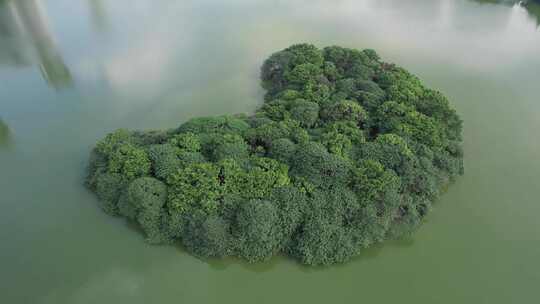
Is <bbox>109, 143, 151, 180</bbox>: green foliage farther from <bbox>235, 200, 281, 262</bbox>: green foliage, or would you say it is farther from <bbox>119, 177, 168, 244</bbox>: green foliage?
<bbox>235, 200, 281, 262</bbox>: green foliage

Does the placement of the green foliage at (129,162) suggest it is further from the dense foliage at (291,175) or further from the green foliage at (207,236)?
the green foliage at (207,236)

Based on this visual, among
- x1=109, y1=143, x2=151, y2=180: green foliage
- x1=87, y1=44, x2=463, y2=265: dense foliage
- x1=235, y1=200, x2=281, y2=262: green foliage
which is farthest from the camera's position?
x1=109, y1=143, x2=151, y2=180: green foliage

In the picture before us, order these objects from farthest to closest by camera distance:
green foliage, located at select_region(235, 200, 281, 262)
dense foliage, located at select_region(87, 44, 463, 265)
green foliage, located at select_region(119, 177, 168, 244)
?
green foliage, located at select_region(119, 177, 168, 244) < dense foliage, located at select_region(87, 44, 463, 265) < green foliage, located at select_region(235, 200, 281, 262)

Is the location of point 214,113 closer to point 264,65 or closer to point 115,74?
point 264,65

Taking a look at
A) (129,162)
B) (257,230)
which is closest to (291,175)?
(257,230)

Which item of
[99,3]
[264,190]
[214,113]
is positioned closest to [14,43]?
[99,3]

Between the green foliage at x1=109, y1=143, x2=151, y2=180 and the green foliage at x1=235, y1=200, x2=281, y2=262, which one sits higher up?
the green foliage at x1=109, y1=143, x2=151, y2=180

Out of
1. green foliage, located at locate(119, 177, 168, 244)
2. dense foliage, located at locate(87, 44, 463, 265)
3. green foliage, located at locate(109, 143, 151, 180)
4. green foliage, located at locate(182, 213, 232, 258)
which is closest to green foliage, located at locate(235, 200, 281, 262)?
dense foliage, located at locate(87, 44, 463, 265)
